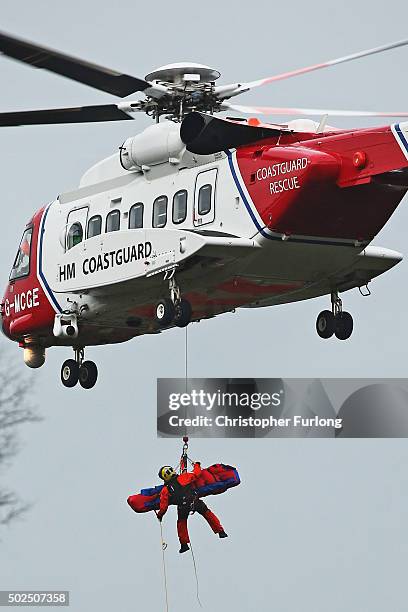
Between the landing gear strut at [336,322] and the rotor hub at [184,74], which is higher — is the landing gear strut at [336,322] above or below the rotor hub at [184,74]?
below

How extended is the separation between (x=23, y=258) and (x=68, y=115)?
5.11 meters

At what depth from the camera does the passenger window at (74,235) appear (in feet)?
120

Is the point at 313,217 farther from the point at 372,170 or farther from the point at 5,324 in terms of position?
the point at 5,324

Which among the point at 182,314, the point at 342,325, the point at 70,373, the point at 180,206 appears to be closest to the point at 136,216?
the point at 180,206

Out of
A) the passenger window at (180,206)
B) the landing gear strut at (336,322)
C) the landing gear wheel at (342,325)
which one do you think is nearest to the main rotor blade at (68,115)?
the passenger window at (180,206)

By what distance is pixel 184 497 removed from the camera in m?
34.5

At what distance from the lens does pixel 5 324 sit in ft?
130

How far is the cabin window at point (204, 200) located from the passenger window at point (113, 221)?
8.03ft

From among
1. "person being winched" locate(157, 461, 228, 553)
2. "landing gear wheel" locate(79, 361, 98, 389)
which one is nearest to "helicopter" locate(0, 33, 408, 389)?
"landing gear wheel" locate(79, 361, 98, 389)

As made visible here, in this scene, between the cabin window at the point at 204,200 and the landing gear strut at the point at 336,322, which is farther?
the landing gear strut at the point at 336,322

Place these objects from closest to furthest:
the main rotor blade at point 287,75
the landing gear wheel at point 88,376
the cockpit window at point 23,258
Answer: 1. the main rotor blade at point 287,75
2. the cockpit window at point 23,258
3. the landing gear wheel at point 88,376

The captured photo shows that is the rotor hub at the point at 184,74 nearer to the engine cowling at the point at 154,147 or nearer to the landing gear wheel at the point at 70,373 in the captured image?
the engine cowling at the point at 154,147

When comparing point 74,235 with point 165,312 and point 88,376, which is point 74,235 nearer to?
point 88,376

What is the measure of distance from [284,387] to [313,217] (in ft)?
36.0
